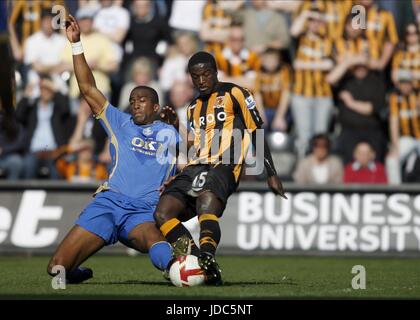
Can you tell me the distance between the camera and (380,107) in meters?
17.8

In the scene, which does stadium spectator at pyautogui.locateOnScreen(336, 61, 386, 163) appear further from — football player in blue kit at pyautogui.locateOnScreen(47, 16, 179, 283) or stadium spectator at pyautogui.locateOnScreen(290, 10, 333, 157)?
football player in blue kit at pyautogui.locateOnScreen(47, 16, 179, 283)

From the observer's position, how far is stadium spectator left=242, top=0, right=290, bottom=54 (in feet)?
58.6

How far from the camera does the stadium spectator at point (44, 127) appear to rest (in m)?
17.4

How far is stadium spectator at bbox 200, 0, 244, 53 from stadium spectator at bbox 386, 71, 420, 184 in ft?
9.68

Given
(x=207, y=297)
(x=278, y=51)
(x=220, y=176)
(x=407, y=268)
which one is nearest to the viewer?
(x=207, y=297)

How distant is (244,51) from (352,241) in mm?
3620

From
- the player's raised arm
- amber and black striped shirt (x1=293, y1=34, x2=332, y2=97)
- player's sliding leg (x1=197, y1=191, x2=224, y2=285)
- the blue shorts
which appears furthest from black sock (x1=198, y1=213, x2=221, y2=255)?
amber and black striped shirt (x1=293, y1=34, x2=332, y2=97)

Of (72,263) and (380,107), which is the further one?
(380,107)

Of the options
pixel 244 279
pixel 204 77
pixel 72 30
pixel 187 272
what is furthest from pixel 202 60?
pixel 244 279

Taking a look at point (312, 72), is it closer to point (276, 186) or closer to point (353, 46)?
point (353, 46)

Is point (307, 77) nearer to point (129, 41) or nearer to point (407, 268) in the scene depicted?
point (129, 41)

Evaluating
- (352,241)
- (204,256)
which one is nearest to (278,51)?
(352,241)

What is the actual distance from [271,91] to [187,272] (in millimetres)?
8104

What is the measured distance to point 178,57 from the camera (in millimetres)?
17797
